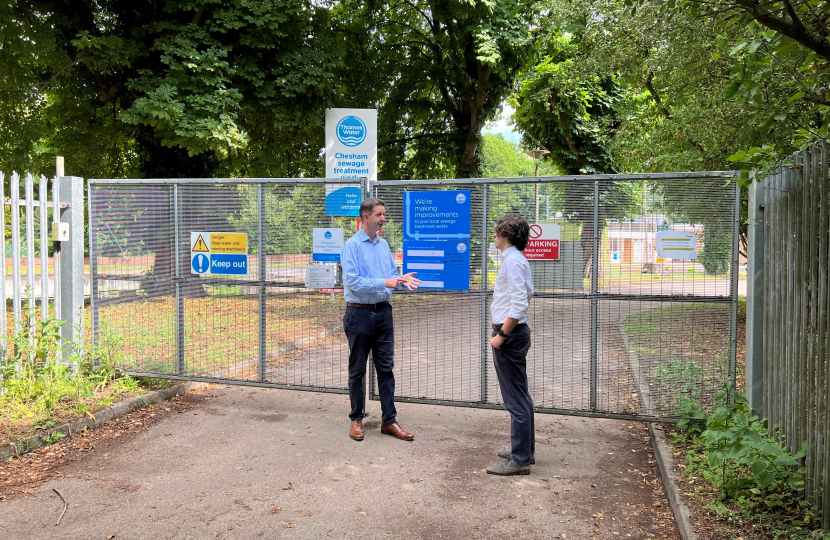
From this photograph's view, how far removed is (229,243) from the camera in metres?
7.15

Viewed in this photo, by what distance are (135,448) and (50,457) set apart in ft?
2.26

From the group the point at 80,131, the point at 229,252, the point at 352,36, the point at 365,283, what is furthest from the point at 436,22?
the point at 365,283

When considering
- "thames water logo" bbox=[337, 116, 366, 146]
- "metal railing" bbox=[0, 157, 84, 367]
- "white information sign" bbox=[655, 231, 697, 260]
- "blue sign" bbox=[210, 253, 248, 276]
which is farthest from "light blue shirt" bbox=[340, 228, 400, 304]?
"thames water logo" bbox=[337, 116, 366, 146]

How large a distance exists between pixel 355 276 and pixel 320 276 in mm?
1103

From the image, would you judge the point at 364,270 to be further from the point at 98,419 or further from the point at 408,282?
the point at 98,419

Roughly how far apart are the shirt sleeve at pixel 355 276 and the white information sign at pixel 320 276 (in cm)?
96

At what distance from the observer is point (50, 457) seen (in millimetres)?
5488

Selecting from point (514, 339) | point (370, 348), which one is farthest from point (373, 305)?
point (514, 339)

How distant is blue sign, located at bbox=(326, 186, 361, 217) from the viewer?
267 inches

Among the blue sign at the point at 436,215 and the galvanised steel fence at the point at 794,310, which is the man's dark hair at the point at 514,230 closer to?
the blue sign at the point at 436,215

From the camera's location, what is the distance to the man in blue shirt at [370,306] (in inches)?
232

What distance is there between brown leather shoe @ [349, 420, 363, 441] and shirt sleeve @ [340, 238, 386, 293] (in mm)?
1337

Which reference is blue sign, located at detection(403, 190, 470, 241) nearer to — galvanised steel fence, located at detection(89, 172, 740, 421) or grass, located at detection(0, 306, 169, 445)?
galvanised steel fence, located at detection(89, 172, 740, 421)

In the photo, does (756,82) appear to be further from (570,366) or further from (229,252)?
(229,252)
